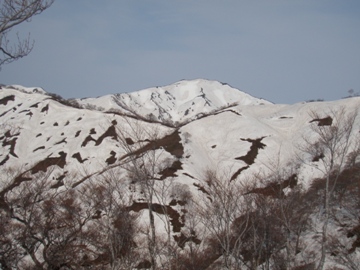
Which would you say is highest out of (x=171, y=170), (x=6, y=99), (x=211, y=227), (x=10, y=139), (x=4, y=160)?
(x=6, y=99)

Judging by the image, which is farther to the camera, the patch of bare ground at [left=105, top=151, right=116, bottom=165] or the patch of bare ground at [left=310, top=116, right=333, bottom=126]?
the patch of bare ground at [left=310, top=116, right=333, bottom=126]

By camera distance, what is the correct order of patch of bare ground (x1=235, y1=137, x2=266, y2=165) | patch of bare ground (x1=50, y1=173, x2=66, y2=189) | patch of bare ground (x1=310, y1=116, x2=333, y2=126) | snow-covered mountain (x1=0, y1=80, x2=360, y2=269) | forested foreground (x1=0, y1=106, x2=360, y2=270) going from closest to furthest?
1. forested foreground (x1=0, y1=106, x2=360, y2=270)
2. patch of bare ground (x1=50, y1=173, x2=66, y2=189)
3. snow-covered mountain (x1=0, y1=80, x2=360, y2=269)
4. patch of bare ground (x1=235, y1=137, x2=266, y2=165)
5. patch of bare ground (x1=310, y1=116, x2=333, y2=126)

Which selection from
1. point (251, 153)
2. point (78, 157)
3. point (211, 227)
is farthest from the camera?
point (78, 157)

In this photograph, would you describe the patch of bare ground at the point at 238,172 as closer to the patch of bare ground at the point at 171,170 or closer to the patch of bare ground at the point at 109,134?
the patch of bare ground at the point at 171,170

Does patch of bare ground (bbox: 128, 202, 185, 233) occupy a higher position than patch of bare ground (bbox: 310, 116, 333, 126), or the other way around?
patch of bare ground (bbox: 310, 116, 333, 126)

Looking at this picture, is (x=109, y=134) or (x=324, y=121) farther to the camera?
(x=109, y=134)

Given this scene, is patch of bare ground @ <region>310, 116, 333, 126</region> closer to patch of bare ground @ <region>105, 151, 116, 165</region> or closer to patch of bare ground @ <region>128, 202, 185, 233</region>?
patch of bare ground @ <region>128, 202, 185, 233</region>

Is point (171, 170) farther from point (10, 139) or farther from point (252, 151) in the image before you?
point (10, 139)

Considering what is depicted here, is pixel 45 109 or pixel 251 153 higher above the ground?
pixel 45 109

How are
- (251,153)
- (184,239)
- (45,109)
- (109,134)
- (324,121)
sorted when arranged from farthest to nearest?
(45,109), (109,134), (324,121), (251,153), (184,239)

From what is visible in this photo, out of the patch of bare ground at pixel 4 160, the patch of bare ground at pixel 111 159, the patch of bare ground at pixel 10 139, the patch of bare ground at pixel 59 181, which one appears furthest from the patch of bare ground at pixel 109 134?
the patch of bare ground at pixel 10 139

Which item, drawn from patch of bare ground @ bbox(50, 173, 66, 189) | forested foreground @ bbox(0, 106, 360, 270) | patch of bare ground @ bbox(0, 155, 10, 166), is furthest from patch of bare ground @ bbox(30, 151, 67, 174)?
forested foreground @ bbox(0, 106, 360, 270)

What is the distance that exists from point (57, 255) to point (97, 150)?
45625 millimetres

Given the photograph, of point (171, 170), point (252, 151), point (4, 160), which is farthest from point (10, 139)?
point (252, 151)
